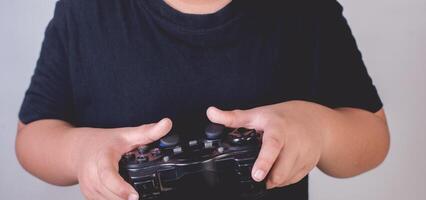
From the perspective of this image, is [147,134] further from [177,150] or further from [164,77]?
[164,77]

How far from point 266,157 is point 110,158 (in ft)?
0.32

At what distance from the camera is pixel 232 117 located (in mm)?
280

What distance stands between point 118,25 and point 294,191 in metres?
0.23

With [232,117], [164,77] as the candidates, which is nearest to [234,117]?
[232,117]

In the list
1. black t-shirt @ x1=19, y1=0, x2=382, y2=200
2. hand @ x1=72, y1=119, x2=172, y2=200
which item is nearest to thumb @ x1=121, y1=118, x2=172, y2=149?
hand @ x1=72, y1=119, x2=172, y2=200

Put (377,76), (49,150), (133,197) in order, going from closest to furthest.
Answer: (133,197)
(49,150)
(377,76)

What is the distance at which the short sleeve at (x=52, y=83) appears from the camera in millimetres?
404

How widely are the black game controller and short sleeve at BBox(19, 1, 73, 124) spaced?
154 millimetres

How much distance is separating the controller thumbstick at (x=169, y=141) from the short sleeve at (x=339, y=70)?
0.19 m

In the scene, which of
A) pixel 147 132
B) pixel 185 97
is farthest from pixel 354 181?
pixel 147 132

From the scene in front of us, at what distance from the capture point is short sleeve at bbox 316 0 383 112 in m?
0.43

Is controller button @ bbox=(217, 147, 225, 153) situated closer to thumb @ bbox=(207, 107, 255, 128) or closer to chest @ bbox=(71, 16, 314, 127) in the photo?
thumb @ bbox=(207, 107, 255, 128)

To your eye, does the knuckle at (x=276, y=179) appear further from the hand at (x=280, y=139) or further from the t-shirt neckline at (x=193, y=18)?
the t-shirt neckline at (x=193, y=18)

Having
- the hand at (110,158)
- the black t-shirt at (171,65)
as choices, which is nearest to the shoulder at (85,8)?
the black t-shirt at (171,65)
